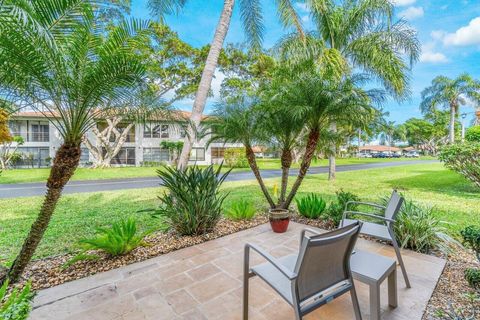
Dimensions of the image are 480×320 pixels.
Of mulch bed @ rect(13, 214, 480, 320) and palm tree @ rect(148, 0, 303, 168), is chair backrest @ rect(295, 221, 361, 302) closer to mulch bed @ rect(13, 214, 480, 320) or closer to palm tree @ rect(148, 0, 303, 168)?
mulch bed @ rect(13, 214, 480, 320)

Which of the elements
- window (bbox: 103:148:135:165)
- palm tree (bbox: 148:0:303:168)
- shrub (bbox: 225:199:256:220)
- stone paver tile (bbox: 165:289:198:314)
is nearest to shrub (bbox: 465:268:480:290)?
stone paver tile (bbox: 165:289:198:314)

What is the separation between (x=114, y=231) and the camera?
377 centimetres

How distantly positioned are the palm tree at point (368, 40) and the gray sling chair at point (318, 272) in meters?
9.42

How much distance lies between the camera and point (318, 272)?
5.95 feet

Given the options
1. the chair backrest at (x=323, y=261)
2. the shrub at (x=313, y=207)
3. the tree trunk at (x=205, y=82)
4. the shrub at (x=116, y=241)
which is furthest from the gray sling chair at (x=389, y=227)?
the tree trunk at (x=205, y=82)

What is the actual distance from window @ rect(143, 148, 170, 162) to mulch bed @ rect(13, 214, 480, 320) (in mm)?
24187

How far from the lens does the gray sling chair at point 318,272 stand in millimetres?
1667

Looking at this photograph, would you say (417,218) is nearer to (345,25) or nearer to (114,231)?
(114,231)

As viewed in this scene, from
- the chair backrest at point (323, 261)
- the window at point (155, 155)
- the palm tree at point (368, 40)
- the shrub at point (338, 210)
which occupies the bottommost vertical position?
the shrub at point (338, 210)

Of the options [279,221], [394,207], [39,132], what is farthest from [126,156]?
[394,207]

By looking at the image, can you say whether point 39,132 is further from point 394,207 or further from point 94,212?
point 394,207

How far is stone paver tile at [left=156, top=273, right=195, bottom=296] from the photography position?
284cm

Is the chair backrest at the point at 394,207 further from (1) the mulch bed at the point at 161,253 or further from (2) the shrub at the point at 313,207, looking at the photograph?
(2) the shrub at the point at 313,207

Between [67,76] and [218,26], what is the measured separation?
13.2ft
